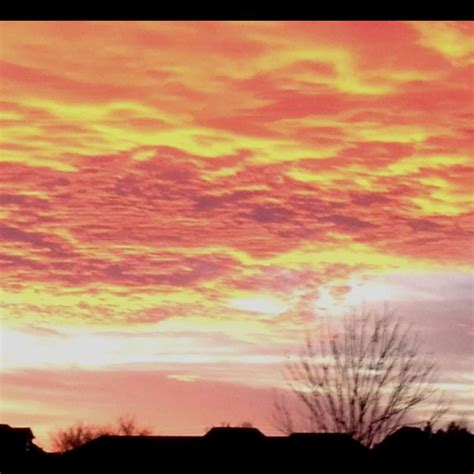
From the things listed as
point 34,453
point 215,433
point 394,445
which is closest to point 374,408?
point 394,445

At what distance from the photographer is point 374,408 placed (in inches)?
1017

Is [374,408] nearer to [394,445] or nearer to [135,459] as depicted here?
[394,445]
